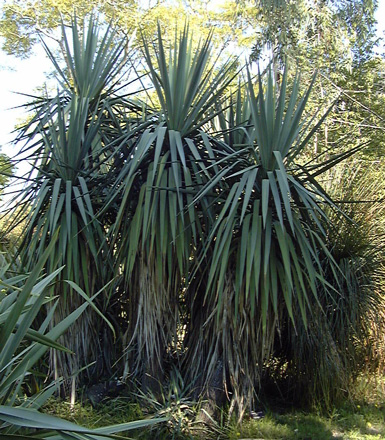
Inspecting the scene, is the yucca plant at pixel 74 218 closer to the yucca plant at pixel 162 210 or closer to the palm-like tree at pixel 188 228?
the palm-like tree at pixel 188 228

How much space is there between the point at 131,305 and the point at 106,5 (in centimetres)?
1294

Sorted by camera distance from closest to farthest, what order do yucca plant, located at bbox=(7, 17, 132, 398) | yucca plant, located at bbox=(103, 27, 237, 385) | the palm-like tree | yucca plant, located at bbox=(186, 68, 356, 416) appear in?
yucca plant, located at bbox=(186, 68, 356, 416) → the palm-like tree → yucca plant, located at bbox=(103, 27, 237, 385) → yucca plant, located at bbox=(7, 17, 132, 398)

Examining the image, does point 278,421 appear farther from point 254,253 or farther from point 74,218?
point 74,218

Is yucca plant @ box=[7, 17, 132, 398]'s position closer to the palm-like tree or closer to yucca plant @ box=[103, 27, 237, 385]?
the palm-like tree

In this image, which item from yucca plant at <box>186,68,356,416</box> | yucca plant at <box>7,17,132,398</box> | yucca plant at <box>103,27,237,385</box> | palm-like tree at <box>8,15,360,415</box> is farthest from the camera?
yucca plant at <box>7,17,132,398</box>

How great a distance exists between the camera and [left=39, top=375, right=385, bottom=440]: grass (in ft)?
12.7

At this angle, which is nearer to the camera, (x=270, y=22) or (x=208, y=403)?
(x=208, y=403)

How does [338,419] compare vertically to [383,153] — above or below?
below

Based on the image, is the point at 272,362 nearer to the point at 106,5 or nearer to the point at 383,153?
the point at 383,153

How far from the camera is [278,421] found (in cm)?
430

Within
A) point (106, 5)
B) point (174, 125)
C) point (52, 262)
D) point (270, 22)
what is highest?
point (106, 5)

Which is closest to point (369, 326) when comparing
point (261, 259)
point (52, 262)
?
point (261, 259)

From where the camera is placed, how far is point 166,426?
150 inches

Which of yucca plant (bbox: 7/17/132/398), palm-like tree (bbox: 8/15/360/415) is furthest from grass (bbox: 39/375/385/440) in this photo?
yucca plant (bbox: 7/17/132/398)
